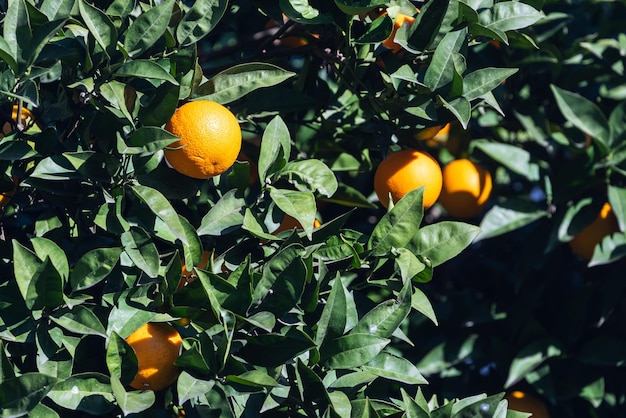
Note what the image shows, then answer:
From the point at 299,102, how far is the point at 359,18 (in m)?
0.26

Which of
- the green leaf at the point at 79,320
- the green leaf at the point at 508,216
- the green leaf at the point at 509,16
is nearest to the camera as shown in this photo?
the green leaf at the point at 79,320

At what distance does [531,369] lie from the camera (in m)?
2.17

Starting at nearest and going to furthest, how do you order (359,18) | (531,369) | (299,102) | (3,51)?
(3,51), (359,18), (299,102), (531,369)

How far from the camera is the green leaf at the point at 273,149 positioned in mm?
1631

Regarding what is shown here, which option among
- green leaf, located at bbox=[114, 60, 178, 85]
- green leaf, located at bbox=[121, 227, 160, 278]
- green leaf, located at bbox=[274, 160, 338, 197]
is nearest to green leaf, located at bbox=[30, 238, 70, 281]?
green leaf, located at bbox=[121, 227, 160, 278]

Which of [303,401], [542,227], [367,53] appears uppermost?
[367,53]

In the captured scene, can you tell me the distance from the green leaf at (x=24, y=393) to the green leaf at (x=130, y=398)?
10cm

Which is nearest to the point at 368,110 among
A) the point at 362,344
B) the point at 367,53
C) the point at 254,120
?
the point at 367,53

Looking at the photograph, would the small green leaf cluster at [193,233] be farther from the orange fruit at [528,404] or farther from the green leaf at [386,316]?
the orange fruit at [528,404]

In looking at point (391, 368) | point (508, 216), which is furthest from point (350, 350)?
point (508, 216)

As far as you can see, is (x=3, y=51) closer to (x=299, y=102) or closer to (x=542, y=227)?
(x=299, y=102)

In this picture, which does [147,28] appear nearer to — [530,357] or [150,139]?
[150,139]

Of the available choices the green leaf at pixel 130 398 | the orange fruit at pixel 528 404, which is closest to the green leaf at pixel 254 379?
the green leaf at pixel 130 398

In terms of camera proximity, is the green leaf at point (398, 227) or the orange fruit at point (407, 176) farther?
the orange fruit at point (407, 176)
